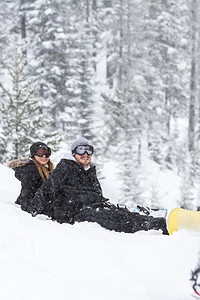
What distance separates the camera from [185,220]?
3512mm

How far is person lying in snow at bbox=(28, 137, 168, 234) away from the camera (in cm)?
457

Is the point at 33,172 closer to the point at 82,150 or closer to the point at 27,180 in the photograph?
the point at 27,180

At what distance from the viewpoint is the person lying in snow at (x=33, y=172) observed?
5199 mm

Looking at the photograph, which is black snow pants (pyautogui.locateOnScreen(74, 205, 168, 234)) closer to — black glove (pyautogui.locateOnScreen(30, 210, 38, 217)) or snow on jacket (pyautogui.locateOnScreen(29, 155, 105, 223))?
snow on jacket (pyautogui.locateOnScreen(29, 155, 105, 223))

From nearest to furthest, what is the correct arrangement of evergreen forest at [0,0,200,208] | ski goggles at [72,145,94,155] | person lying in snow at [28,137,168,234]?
person lying in snow at [28,137,168,234]
ski goggles at [72,145,94,155]
evergreen forest at [0,0,200,208]

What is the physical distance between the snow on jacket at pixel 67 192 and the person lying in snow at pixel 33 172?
0.41 metres

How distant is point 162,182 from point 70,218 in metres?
21.0

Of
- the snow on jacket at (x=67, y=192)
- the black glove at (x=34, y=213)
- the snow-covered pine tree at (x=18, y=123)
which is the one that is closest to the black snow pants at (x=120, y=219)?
the snow on jacket at (x=67, y=192)

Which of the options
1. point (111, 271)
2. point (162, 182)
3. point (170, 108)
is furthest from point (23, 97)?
point (170, 108)

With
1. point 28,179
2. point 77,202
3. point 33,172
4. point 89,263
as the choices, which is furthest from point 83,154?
point 89,263

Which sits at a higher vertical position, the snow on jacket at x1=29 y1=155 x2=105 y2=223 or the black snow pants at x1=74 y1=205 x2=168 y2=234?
the snow on jacket at x1=29 y1=155 x2=105 y2=223

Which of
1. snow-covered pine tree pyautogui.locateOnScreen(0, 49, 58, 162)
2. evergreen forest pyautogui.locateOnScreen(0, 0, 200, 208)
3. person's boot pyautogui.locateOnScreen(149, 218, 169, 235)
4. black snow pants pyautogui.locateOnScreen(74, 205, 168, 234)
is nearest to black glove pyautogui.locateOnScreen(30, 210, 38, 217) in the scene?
black snow pants pyautogui.locateOnScreen(74, 205, 168, 234)

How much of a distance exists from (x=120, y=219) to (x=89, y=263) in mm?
1706

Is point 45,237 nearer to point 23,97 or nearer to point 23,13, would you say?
point 23,97
